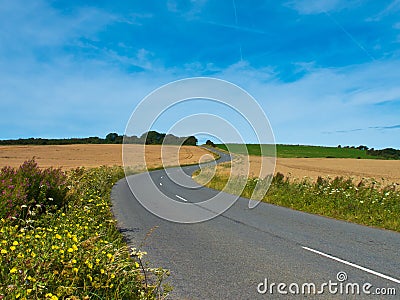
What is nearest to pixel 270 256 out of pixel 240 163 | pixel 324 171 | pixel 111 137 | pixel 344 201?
pixel 344 201

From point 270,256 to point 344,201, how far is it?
7.29 meters

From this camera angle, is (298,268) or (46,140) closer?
(298,268)

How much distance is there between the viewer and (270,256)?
6.71 m

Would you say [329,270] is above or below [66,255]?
below

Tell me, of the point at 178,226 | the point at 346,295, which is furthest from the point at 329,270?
the point at 178,226

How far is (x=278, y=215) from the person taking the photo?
11680mm

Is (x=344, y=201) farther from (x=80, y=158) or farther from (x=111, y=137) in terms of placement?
(x=111, y=137)

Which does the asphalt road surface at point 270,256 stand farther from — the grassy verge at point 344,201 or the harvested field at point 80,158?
the harvested field at point 80,158

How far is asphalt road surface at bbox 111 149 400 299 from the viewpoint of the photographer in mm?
5090

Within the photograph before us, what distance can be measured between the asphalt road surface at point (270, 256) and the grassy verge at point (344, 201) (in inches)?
39.6

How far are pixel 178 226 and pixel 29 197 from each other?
3893 mm

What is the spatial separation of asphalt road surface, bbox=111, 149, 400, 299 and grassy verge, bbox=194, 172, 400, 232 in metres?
1.01

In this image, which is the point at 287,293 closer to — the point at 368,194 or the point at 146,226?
the point at 146,226

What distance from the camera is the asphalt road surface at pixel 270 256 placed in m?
5.09
